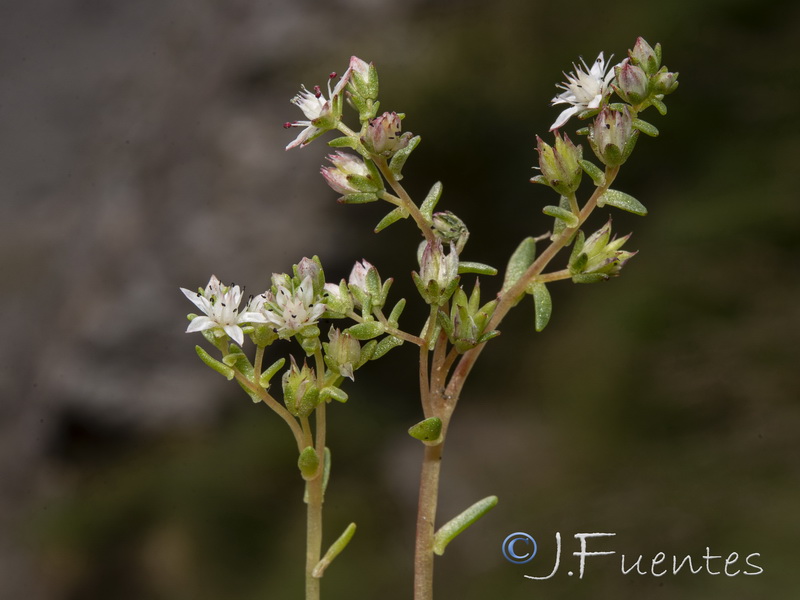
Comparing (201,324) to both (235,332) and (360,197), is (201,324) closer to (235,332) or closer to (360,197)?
(235,332)

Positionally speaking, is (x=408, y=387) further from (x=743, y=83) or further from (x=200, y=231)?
(x=743, y=83)

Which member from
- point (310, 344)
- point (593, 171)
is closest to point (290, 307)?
point (310, 344)

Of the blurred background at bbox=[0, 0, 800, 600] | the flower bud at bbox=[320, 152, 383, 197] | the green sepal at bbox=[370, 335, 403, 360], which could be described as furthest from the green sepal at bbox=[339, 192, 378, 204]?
the blurred background at bbox=[0, 0, 800, 600]

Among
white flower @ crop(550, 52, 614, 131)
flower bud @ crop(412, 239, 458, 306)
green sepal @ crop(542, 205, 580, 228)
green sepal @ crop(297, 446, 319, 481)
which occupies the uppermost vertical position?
white flower @ crop(550, 52, 614, 131)

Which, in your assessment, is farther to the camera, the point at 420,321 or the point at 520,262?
the point at 420,321

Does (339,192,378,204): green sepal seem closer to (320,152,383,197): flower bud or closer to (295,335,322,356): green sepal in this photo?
(320,152,383,197): flower bud
